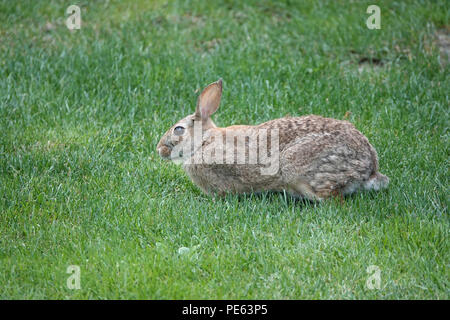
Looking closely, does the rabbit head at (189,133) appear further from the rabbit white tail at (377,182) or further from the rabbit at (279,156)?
the rabbit white tail at (377,182)

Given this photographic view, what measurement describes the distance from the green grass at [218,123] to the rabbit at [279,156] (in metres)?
0.18

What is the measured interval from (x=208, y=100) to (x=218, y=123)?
115cm

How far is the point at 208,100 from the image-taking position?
627cm

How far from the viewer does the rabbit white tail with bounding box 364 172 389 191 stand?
5.84 meters

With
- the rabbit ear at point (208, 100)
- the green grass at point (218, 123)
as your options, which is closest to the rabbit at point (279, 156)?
the rabbit ear at point (208, 100)

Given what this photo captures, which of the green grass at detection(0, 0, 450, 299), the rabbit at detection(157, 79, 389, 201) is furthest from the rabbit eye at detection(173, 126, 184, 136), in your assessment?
the green grass at detection(0, 0, 450, 299)

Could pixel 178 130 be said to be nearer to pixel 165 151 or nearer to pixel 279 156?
pixel 165 151

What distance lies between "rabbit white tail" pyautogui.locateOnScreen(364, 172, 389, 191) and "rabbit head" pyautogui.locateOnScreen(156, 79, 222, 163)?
1.67 m

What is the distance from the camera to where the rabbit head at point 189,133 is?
6234 mm

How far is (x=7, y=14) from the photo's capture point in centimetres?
979

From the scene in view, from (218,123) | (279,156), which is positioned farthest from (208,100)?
(218,123)

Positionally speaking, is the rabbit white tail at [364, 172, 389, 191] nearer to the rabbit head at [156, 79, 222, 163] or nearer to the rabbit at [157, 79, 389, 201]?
the rabbit at [157, 79, 389, 201]
